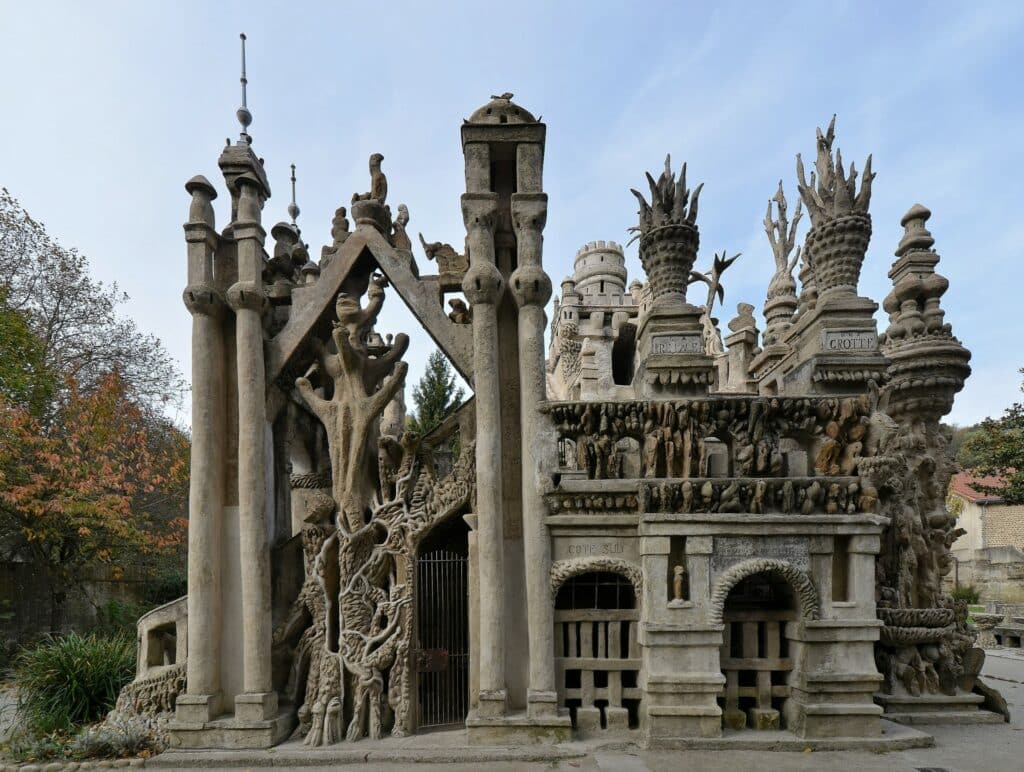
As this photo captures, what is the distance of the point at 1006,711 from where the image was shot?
9.34m

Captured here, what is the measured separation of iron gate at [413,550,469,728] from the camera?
8.88m

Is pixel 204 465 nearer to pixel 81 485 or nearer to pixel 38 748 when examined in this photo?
pixel 38 748

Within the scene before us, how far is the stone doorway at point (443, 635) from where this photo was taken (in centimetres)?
884

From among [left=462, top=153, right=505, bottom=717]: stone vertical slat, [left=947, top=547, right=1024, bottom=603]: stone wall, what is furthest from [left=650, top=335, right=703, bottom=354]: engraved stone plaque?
[left=947, top=547, right=1024, bottom=603]: stone wall

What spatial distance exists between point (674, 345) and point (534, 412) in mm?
2408

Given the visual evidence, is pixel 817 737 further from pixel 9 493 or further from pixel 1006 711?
pixel 9 493

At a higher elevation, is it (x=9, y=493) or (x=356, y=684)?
(x=9, y=493)

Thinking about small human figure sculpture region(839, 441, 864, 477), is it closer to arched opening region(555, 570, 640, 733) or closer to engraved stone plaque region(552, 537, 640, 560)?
engraved stone plaque region(552, 537, 640, 560)

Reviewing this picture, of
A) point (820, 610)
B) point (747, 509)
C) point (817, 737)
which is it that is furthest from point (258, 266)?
point (817, 737)

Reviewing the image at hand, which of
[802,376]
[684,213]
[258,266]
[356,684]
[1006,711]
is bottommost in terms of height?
[1006,711]

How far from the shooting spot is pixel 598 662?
841 cm

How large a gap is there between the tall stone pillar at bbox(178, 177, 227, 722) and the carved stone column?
13.2 ft

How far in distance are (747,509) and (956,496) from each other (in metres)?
37.4

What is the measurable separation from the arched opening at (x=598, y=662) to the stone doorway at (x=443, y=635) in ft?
5.30
